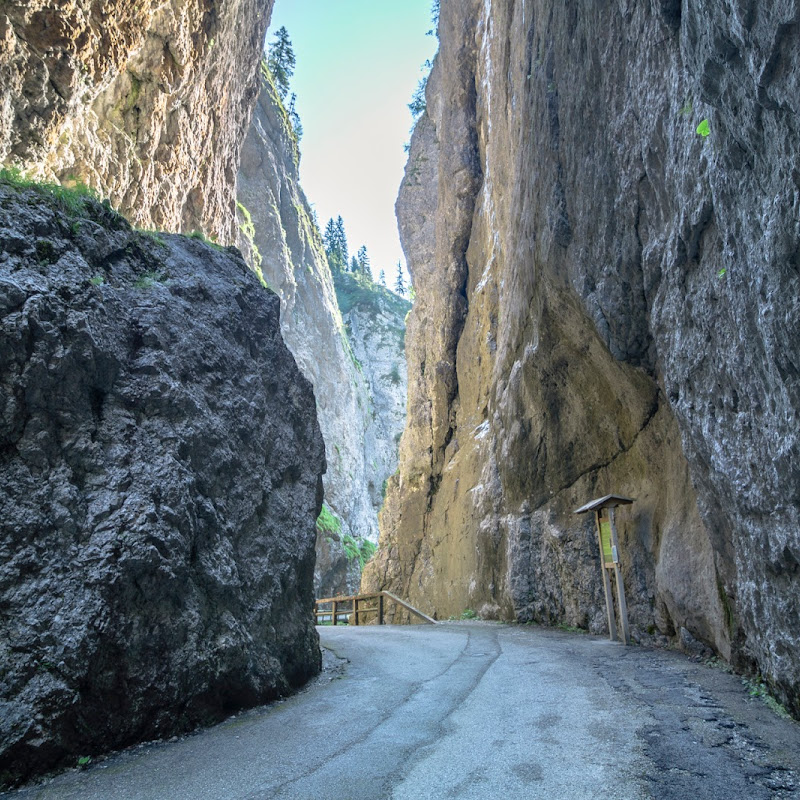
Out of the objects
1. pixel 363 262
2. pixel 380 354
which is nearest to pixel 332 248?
pixel 363 262

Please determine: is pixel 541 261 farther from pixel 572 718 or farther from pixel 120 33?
pixel 120 33

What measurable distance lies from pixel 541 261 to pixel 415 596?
47.2 feet

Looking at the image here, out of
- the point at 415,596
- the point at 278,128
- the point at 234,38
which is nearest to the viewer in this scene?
the point at 234,38

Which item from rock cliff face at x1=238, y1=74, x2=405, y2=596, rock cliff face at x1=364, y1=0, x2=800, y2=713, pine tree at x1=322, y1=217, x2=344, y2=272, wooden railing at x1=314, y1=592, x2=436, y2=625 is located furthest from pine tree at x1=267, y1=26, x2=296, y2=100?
wooden railing at x1=314, y1=592, x2=436, y2=625

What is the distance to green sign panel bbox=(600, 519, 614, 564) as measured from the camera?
9664 mm

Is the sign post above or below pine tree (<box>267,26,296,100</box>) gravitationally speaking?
below

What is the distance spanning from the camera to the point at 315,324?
4734 cm

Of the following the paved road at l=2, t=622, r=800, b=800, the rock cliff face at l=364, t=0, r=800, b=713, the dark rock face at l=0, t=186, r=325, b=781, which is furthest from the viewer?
the rock cliff face at l=364, t=0, r=800, b=713

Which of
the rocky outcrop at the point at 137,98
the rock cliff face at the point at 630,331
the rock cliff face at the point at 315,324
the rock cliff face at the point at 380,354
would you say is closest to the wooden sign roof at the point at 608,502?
the rock cliff face at the point at 630,331

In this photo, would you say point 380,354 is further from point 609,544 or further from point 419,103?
point 609,544

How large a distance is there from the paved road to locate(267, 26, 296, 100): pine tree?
2108 inches

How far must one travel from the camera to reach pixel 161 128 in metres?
15.6

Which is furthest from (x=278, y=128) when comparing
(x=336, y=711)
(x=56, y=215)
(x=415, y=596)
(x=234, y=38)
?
(x=336, y=711)

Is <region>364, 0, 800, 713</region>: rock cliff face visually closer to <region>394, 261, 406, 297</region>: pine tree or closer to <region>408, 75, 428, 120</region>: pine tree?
<region>408, 75, 428, 120</region>: pine tree
